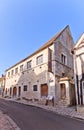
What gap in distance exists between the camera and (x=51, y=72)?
18781 mm

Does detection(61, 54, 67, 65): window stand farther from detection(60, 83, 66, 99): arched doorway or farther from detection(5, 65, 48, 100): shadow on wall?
detection(60, 83, 66, 99): arched doorway

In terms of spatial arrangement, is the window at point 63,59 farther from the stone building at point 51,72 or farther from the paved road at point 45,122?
the paved road at point 45,122

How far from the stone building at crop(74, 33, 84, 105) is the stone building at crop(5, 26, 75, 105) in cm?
334

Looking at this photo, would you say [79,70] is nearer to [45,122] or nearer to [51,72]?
[51,72]

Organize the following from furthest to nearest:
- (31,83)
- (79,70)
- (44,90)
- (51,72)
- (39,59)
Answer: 1. (31,83)
2. (39,59)
3. (44,90)
4. (51,72)
5. (79,70)

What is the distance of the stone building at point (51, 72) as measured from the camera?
17.7 meters

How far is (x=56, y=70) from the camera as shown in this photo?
19.0 m

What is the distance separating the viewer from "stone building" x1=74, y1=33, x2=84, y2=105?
42.4 feet

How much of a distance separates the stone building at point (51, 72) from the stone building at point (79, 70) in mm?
3335

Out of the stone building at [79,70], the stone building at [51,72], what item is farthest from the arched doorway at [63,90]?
the stone building at [79,70]

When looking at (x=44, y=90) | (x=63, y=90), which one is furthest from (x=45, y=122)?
(x=44, y=90)

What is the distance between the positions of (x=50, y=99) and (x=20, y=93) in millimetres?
10141

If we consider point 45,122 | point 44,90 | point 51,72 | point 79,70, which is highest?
point 51,72

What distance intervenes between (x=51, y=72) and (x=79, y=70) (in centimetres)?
586
